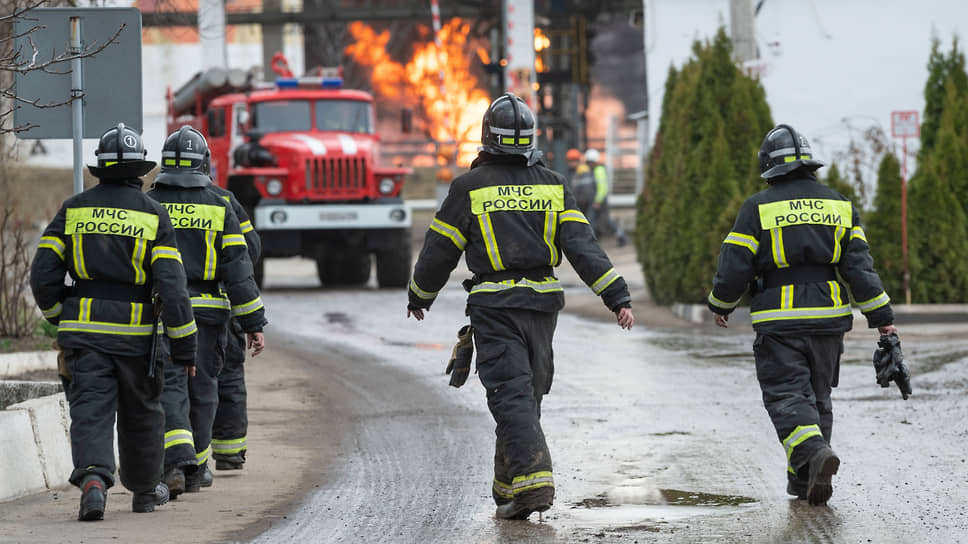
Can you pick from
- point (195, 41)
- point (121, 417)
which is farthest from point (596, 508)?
point (195, 41)

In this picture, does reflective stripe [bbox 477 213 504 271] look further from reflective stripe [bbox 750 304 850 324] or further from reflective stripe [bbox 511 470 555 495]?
reflective stripe [bbox 750 304 850 324]

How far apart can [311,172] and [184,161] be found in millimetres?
14285

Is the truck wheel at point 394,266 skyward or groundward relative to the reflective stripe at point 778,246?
groundward

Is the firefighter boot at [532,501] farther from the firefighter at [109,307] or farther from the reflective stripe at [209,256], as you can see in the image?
the reflective stripe at [209,256]

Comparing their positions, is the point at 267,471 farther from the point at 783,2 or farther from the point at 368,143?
the point at 783,2

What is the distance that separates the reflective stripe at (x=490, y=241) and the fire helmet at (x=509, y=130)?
34cm

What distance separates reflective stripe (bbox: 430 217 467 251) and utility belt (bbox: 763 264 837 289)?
151 cm

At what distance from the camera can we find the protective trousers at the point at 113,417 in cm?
725

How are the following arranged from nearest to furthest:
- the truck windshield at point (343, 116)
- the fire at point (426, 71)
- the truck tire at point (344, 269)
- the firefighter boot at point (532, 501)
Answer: the firefighter boot at point (532, 501) → the truck windshield at point (343, 116) → the truck tire at point (344, 269) → the fire at point (426, 71)

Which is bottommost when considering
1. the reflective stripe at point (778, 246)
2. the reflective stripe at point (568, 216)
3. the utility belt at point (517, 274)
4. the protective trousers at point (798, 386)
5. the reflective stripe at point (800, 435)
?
the reflective stripe at point (800, 435)

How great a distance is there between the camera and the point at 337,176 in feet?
74.3

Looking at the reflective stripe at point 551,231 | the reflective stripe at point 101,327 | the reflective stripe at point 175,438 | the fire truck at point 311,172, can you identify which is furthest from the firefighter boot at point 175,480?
the fire truck at point 311,172

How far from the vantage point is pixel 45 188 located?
35.1 m

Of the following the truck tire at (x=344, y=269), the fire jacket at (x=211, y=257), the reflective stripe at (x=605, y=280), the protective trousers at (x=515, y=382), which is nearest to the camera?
the protective trousers at (x=515, y=382)
